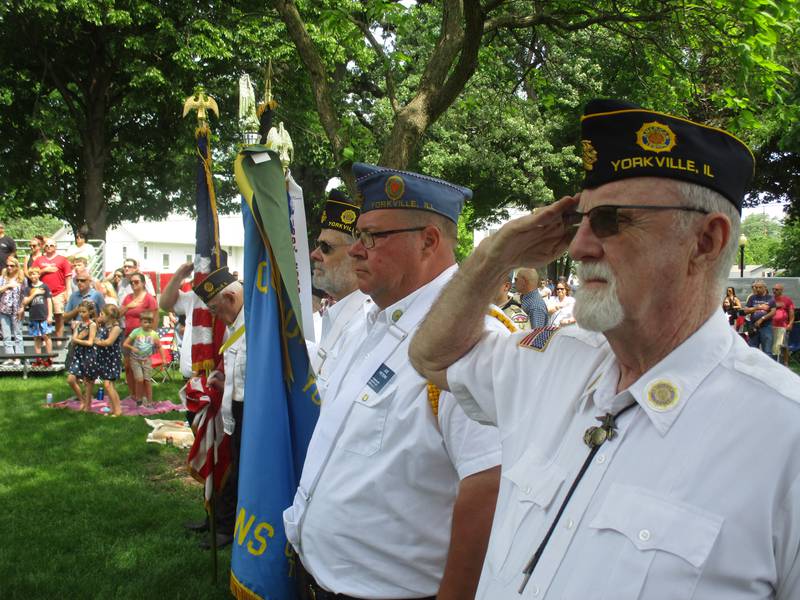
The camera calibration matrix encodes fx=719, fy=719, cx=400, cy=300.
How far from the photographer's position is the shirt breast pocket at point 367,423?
2.44 meters

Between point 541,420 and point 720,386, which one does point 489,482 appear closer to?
point 541,420

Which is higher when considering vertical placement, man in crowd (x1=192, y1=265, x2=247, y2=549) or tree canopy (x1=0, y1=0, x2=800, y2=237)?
tree canopy (x1=0, y1=0, x2=800, y2=237)

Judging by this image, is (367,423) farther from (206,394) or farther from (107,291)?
(107,291)

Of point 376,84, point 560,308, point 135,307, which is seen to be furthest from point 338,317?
point 376,84

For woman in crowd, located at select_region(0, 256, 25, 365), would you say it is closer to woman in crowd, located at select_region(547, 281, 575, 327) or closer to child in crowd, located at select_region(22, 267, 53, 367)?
child in crowd, located at select_region(22, 267, 53, 367)

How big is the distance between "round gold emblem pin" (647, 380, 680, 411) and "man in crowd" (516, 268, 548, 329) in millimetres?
8838

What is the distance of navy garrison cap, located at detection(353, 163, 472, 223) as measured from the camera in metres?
3.00

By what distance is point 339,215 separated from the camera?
4.88 meters

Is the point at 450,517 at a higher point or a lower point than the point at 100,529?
higher

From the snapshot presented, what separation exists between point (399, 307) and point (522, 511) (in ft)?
4.34

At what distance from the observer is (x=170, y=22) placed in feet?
66.9

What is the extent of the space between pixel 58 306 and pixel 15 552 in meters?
11.7

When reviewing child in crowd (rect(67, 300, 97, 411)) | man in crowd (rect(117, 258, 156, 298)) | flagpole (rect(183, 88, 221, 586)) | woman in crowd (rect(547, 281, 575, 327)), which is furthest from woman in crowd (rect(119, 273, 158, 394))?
flagpole (rect(183, 88, 221, 586))

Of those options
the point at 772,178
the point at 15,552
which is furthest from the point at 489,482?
the point at 772,178
